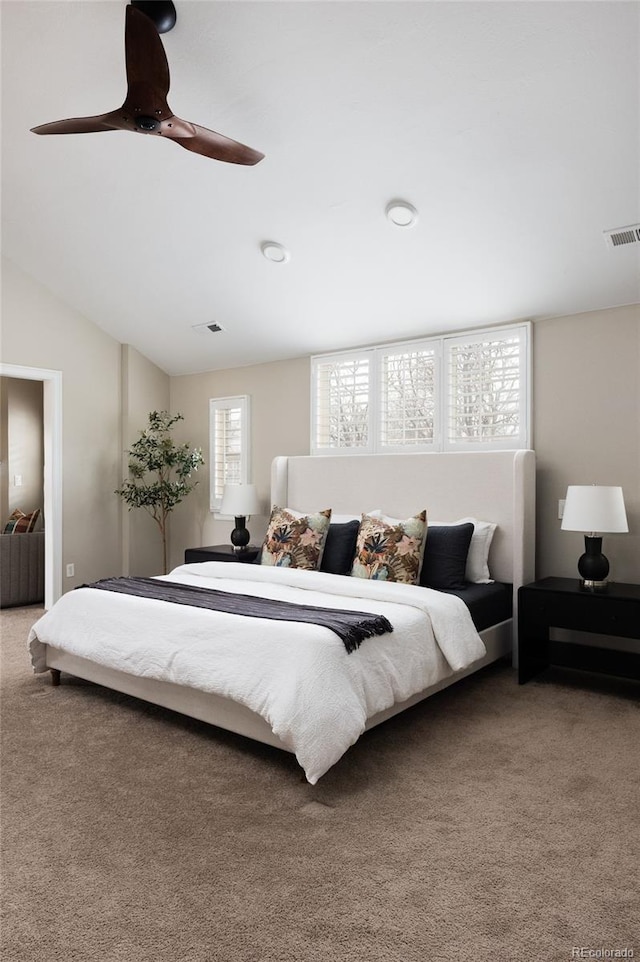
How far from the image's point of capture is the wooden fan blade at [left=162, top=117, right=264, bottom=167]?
2672 millimetres

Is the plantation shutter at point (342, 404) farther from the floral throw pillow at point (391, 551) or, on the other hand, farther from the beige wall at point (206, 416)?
the floral throw pillow at point (391, 551)

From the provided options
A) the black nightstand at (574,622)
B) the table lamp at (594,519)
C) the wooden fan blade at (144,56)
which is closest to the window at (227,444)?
the black nightstand at (574,622)

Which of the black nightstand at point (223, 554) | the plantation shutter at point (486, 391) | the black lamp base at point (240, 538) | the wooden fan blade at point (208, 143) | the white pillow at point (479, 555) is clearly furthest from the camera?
the black lamp base at point (240, 538)

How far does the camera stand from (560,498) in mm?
4352

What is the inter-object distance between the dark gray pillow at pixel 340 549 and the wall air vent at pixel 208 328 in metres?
2.12

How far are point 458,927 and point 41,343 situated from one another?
536 centimetres

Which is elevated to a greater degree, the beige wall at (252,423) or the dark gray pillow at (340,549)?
the beige wall at (252,423)

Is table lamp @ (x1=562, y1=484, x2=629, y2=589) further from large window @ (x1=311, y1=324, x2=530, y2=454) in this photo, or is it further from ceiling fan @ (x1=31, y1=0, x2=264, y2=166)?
ceiling fan @ (x1=31, y1=0, x2=264, y2=166)

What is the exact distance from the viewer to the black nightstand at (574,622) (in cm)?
354

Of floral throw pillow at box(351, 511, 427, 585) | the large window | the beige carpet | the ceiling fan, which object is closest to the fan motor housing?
the ceiling fan

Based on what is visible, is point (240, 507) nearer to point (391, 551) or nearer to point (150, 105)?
point (391, 551)

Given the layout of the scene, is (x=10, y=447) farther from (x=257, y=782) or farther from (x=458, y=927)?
(x=458, y=927)

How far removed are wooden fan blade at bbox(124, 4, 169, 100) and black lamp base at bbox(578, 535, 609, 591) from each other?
315 centimetres

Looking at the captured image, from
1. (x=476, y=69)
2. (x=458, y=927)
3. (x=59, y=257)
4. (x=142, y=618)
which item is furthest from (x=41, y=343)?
(x=458, y=927)
